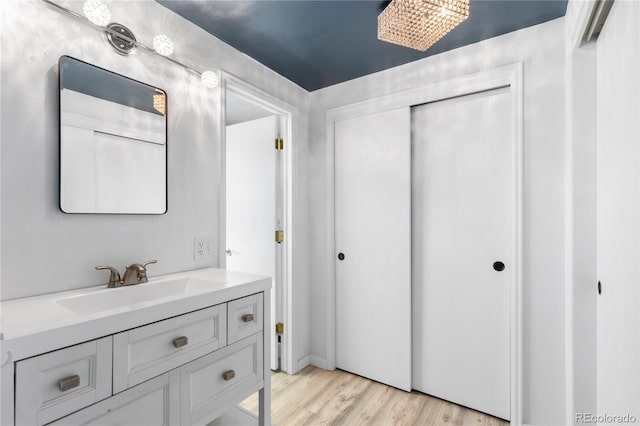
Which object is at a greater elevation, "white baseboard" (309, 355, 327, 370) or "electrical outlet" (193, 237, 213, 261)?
"electrical outlet" (193, 237, 213, 261)

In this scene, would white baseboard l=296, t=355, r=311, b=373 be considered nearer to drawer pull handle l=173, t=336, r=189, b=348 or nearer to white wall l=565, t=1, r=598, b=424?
drawer pull handle l=173, t=336, r=189, b=348

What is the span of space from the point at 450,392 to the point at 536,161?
151 centimetres

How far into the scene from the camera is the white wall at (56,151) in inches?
44.6

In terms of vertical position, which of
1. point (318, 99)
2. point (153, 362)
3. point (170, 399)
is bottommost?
point (170, 399)

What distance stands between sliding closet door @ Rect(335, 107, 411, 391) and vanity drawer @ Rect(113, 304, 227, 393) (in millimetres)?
1279

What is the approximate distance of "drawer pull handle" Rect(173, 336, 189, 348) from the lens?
115 centimetres

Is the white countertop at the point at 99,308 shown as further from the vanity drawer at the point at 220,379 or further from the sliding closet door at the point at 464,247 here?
the sliding closet door at the point at 464,247

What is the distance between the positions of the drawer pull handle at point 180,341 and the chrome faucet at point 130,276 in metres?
0.39

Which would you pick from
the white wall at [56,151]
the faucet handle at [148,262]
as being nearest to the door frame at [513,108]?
the white wall at [56,151]

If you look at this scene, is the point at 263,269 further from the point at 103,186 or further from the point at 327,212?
the point at 103,186

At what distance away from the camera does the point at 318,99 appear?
102 inches

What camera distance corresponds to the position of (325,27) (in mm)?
1759

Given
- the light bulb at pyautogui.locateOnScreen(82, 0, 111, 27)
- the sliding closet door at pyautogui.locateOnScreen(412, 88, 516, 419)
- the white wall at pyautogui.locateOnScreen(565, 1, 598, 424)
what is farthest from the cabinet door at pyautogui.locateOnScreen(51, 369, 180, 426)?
the white wall at pyautogui.locateOnScreen(565, 1, 598, 424)

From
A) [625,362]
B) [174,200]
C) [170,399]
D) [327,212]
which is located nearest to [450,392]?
[625,362]
